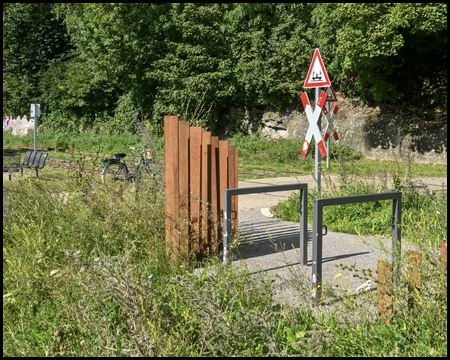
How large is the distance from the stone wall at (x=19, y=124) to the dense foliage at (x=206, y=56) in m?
0.95

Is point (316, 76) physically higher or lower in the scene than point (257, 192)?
higher

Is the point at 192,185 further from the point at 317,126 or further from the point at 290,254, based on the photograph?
the point at 317,126

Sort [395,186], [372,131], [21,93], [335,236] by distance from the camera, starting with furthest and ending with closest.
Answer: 1. [21,93]
2. [372,131]
3. [395,186]
4. [335,236]

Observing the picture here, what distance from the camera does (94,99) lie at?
122 ft

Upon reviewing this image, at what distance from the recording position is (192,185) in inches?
214

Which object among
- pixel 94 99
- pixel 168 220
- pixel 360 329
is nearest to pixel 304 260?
pixel 168 220

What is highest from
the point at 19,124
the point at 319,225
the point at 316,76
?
the point at 316,76

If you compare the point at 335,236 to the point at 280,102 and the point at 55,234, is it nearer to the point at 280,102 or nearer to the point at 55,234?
the point at 55,234

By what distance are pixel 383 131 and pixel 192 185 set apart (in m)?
18.9

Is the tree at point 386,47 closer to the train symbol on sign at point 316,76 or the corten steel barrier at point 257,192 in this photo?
the train symbol on sign at point 316,76

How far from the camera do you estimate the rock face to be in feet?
69.9

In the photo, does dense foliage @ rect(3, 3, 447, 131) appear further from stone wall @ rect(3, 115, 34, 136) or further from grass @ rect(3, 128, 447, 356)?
grass @ rect(3, 128, 447, 356)

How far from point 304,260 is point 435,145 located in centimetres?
1735

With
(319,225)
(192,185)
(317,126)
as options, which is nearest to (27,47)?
(317,126)
